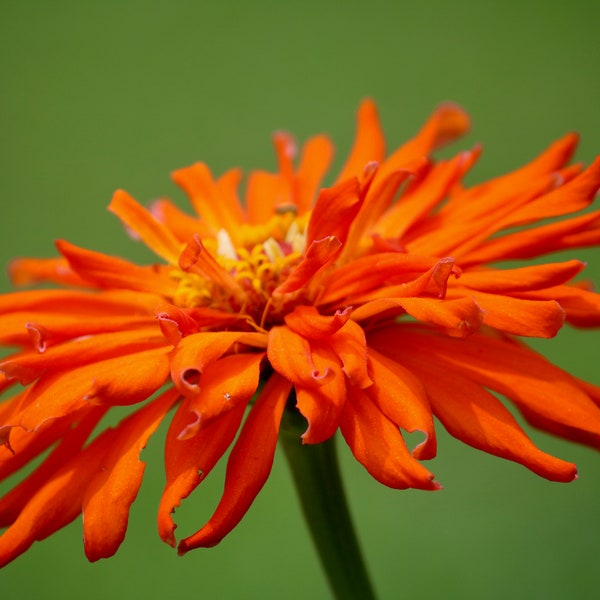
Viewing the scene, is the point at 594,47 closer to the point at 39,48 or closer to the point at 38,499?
the point at 39,48

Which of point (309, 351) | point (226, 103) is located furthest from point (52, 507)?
point (226, 103)

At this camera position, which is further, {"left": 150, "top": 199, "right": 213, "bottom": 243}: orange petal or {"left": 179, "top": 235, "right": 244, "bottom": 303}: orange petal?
{"left": 150, "top": 199, "right": 213, "bottom": 243}: orange petal

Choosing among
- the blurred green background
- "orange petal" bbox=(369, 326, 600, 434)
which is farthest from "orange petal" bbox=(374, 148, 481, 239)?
the blurred green background

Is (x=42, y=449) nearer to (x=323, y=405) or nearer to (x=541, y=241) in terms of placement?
(x=323, y=405)

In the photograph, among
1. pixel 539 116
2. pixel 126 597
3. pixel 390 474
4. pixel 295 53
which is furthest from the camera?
pixel 295 53

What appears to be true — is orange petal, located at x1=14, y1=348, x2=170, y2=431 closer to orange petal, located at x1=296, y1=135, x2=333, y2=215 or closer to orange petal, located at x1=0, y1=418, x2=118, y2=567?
orange petal, located at x1=0, y1=418, x2=118, y2=567

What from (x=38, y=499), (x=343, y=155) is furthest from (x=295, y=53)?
(x=38, y=499)
